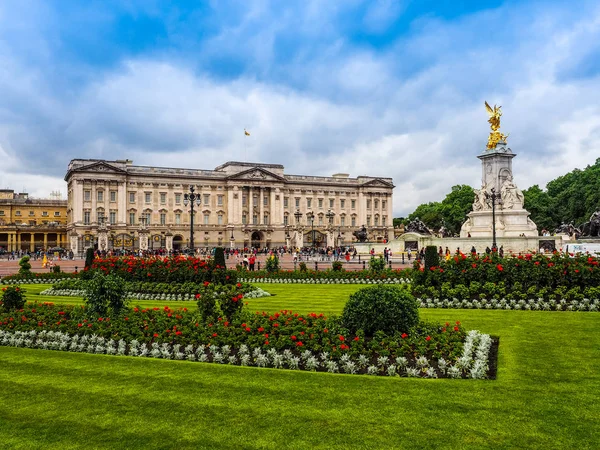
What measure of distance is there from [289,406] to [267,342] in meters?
2.70

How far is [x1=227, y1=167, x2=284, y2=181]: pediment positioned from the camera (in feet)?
315

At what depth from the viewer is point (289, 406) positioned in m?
7.33

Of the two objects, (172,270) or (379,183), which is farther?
(379,183)

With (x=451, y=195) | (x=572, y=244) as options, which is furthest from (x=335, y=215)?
(x=572, y=244)

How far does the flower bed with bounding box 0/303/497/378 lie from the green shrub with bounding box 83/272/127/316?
40 cm

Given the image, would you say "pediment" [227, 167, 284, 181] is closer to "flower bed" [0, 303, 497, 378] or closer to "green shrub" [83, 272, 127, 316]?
"green shrub" [83, 272, 127, 316]

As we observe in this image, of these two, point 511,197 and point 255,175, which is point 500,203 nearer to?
point 511,197

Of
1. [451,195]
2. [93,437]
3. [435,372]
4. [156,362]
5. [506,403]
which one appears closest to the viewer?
[93,437]

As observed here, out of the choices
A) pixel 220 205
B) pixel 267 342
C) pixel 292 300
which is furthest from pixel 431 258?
pixel 220 205

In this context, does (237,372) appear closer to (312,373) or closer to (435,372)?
(312,373)

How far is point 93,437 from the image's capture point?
6.40 m

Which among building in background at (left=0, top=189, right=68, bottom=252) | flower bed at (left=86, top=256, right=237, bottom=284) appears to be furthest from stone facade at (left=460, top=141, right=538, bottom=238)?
building in background at (left=0, top=189, right=68, bottom=252)

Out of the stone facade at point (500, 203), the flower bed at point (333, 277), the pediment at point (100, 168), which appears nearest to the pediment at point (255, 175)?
the pediment at point (100, 168)

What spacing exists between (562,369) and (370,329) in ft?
11.0
